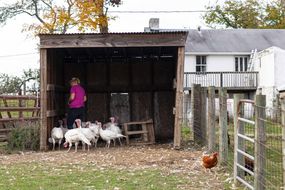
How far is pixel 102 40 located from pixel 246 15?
45311 mm

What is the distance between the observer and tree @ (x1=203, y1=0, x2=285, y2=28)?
54906 mm

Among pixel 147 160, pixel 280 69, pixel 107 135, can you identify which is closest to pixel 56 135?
pixel 107 135

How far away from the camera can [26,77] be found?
38.2 metres

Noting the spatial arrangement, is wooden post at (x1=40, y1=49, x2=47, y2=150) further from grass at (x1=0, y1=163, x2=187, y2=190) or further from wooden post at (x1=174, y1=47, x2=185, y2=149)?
wooden post at (x1=174, y1=47, x2=185, y2=149)

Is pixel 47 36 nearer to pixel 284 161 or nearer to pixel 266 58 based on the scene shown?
pixel 284 161

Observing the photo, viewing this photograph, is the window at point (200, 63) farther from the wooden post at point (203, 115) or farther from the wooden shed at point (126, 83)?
the wooden post at point (203, 115)

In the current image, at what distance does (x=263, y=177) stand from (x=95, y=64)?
1055 cm

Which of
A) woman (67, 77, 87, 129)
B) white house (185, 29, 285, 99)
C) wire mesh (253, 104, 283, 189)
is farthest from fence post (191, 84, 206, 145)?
white house (185, 29, 285, 99)

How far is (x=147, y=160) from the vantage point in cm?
1176

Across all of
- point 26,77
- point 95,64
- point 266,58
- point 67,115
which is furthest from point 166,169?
point 26,77

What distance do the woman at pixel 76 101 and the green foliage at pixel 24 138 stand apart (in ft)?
4.21

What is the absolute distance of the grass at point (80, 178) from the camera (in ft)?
28.4

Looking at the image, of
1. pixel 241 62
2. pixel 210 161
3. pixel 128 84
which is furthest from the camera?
pixel 241 62

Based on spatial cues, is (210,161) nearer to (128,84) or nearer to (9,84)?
(128,84)
